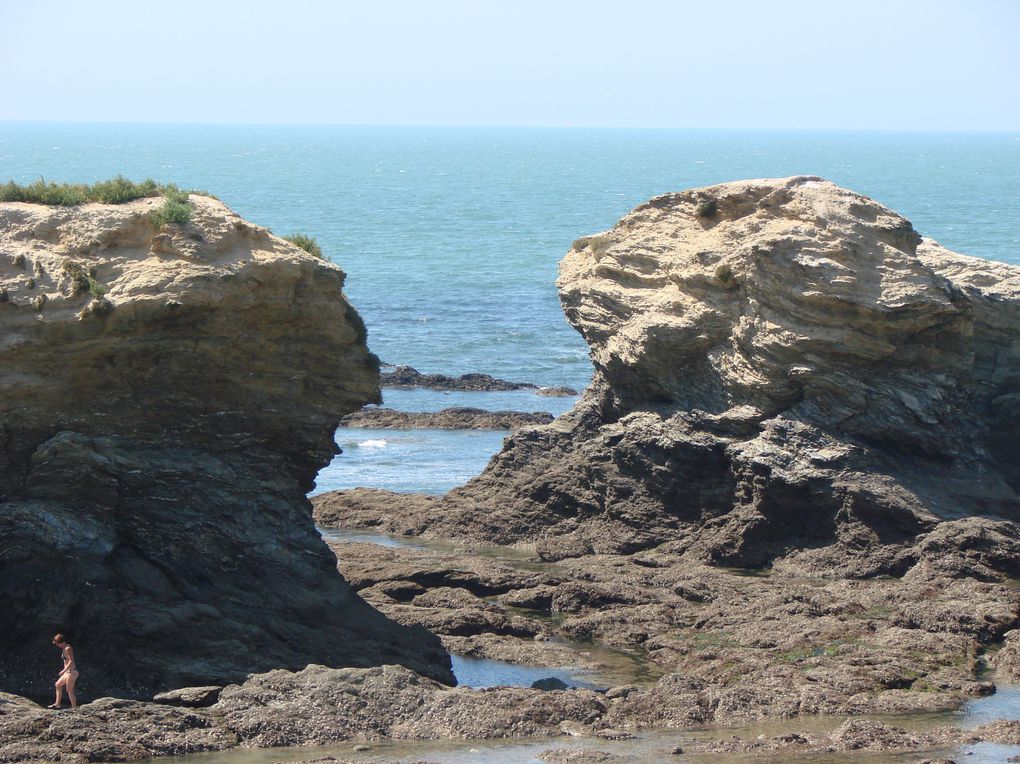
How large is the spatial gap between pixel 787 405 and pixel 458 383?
25653 mm

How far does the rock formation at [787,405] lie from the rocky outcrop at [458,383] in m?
19.2

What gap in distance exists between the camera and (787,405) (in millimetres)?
32250

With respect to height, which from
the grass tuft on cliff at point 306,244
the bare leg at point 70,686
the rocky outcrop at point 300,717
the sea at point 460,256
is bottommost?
the sea at point 460,256

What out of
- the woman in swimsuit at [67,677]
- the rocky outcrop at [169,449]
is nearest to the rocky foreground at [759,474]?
the rocky outcrop at [169,449]

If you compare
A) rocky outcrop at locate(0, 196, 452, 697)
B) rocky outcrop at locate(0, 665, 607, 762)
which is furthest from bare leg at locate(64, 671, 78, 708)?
rocky outcrop at locate(0, 196, 452, 697)

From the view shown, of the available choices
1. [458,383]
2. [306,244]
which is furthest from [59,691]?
[458,383]

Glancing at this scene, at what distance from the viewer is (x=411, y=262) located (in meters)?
101

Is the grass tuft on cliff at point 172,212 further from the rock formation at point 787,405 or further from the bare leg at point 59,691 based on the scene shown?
the rock formation at point 787,405

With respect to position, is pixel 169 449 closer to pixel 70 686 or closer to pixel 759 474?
pixel 70 686

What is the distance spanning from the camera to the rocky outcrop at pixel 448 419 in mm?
49281

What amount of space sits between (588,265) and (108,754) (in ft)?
69.4

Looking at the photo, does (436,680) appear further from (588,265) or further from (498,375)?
(498,375)

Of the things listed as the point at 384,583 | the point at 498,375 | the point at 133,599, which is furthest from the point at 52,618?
the point at 498,375

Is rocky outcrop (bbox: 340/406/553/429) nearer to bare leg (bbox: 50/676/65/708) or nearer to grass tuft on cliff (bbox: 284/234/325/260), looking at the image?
grass tuft on cliff (bbox: 284/234/325/260)
